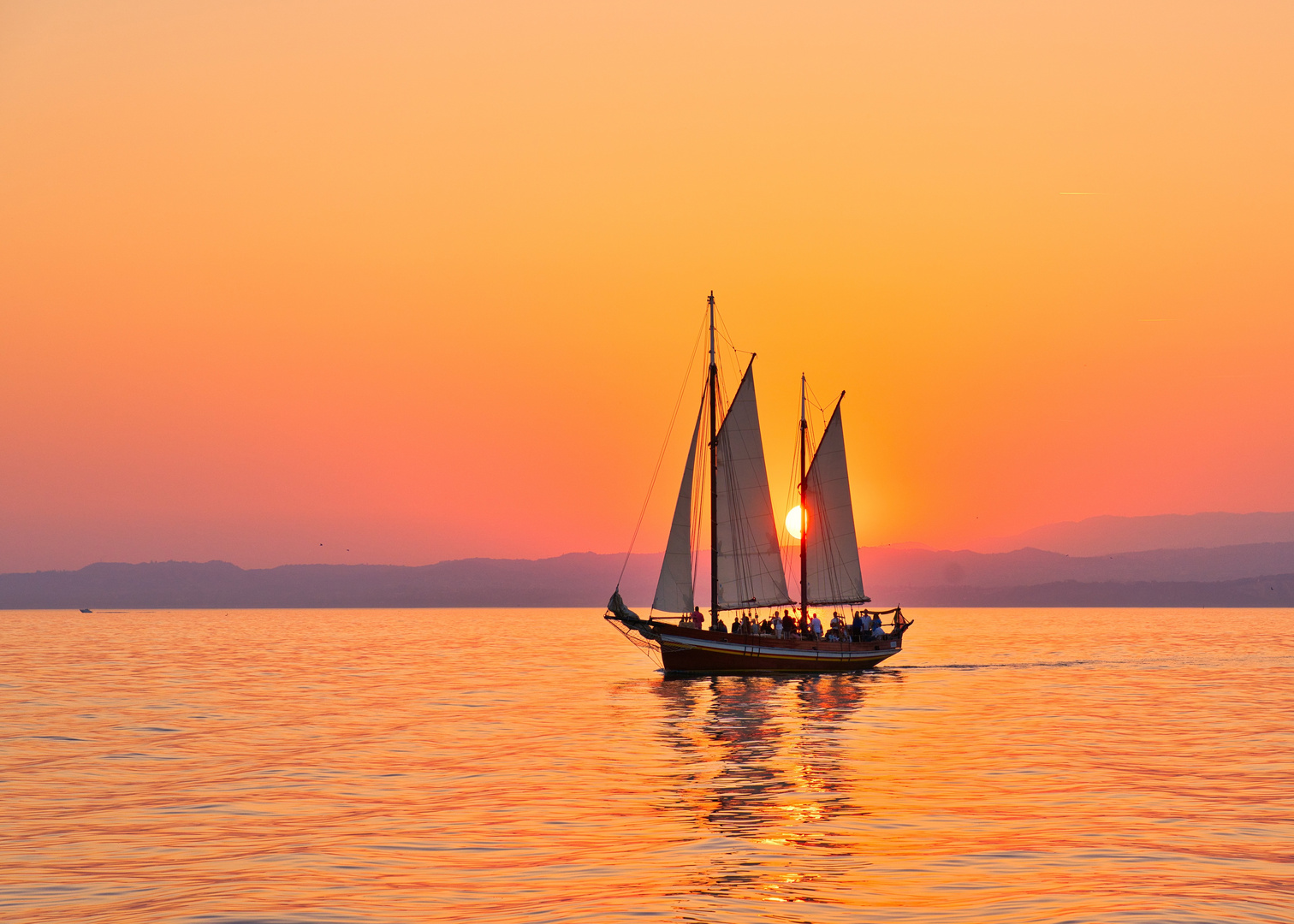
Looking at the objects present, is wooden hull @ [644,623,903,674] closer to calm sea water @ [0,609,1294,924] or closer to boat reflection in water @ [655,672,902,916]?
calm sea water @ [0,609,1294,924]

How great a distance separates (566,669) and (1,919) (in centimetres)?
8495

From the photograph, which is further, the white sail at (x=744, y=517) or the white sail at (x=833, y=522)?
the white sail at (x=833, y=522)

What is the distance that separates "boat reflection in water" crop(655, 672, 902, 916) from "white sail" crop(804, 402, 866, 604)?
27.6 meters

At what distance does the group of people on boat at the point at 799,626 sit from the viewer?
8356 cm

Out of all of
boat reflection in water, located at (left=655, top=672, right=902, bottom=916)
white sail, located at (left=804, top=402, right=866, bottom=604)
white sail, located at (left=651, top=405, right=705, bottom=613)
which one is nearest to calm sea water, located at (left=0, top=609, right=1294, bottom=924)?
boat reflection in water, located at (left=655, top=672, right=902, bottom=916)

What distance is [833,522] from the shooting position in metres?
93.6

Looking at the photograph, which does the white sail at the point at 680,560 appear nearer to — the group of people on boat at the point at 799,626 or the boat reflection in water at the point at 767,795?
the group of people on boat at the point at 799,626

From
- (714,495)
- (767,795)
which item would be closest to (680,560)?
(714,495)

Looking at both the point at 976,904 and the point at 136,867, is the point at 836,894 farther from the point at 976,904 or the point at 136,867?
the point at 136,867

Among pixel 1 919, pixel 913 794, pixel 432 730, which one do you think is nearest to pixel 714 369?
pixel 432 730

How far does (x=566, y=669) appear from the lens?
105 meters

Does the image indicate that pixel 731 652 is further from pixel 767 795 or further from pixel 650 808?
pixel 650 808

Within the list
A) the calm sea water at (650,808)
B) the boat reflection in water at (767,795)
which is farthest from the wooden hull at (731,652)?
the boat reflection in water at (767,795)

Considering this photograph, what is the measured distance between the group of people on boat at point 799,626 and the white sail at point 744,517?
1.55 metres
